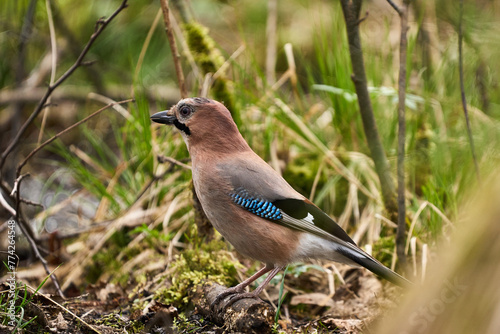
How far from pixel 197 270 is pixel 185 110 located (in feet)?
3.74

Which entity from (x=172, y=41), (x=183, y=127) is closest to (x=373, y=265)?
(x=183, y=127)

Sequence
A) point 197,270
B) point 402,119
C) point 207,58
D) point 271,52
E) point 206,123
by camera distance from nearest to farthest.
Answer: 1. point 402,119
2. point 206,123
3. point 197,270
4. point 207,58
5. point 271,52

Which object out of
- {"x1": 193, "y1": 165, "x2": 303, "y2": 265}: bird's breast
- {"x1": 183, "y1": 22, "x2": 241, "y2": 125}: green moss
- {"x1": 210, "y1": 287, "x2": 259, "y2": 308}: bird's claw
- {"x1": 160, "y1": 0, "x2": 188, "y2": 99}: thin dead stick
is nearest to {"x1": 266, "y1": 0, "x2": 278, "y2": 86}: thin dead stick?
{"x1": 183, "y1": 22, "x2": 241, "y2": 125}: green moss

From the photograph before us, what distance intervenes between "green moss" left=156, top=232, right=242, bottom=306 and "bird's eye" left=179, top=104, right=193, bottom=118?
1008 mm

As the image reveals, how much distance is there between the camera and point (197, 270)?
371 centimetres

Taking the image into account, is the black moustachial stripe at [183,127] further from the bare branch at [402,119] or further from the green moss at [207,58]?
the bare branch at [402,119]

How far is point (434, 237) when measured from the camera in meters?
3.87

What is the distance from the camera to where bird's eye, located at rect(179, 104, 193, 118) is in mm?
3546

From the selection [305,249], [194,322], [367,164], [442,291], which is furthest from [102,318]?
[367,164]

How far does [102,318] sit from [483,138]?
3.06 meters

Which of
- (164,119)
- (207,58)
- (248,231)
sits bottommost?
(248,231)

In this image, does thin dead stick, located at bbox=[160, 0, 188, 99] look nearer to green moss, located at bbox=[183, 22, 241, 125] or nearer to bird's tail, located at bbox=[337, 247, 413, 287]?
green moss, located at bbox=[183, 22, 241, 125]

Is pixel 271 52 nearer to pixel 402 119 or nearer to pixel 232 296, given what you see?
pixel 402 119

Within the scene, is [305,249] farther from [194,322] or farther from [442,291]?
[442,291]
